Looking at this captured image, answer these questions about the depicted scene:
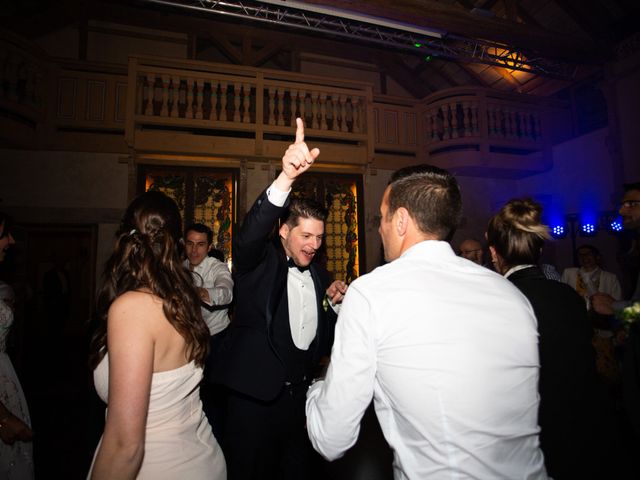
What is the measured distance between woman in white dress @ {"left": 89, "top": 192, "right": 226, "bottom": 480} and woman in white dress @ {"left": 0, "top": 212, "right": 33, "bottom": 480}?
0.99 metres

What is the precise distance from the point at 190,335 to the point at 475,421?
3.07 ft

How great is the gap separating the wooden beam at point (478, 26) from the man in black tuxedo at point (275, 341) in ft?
14.8

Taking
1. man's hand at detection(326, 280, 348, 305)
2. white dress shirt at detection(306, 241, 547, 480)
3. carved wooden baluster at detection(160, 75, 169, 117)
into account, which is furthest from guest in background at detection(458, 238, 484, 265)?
carved wooden baluster at detection(160, 75, 169, 117)

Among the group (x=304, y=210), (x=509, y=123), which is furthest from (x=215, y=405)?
(x=509, y=123)

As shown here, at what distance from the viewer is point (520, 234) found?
5.90 feet

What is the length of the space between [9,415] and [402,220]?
2114 millimetres

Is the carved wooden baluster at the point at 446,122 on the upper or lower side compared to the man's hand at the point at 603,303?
upper

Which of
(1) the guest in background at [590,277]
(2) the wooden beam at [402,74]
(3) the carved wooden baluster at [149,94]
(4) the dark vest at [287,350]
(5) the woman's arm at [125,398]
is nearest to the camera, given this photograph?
(5) the woman's arm at [125,398]

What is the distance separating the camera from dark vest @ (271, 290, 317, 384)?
6.59 ft

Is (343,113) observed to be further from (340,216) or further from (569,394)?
(569,394)

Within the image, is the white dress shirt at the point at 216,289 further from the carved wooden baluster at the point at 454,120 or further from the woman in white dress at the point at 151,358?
the carved wooden baluster at the point at 454,120

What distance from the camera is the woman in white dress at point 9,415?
5.73 ft

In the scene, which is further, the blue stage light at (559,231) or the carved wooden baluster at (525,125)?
the carved wooden baluster at (525,125)

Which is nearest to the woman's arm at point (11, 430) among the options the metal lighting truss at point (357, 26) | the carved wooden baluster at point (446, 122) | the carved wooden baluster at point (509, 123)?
the metal lighting truss at point (357, 26)
